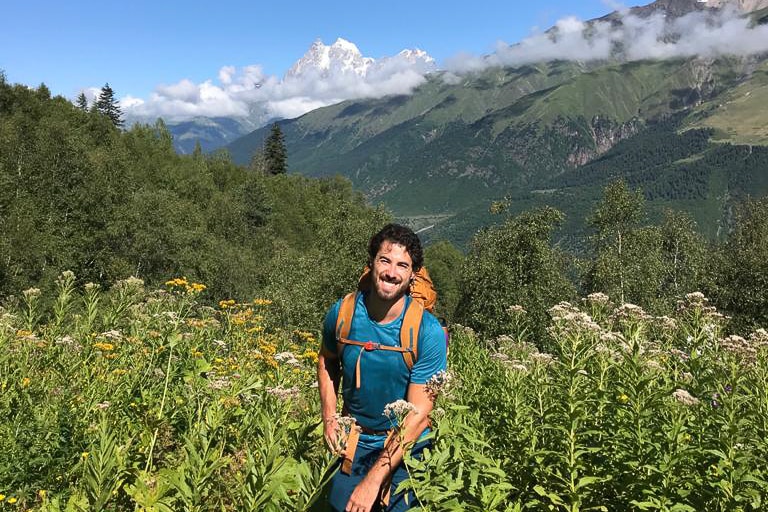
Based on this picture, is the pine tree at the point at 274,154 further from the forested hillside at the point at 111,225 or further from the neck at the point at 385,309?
the neck at the point at 385,309

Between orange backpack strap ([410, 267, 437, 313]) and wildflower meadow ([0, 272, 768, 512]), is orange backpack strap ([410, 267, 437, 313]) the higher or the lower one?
the higher one

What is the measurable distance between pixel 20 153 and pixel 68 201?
7013 mm

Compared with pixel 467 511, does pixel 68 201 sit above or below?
above

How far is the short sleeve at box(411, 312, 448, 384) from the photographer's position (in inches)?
140

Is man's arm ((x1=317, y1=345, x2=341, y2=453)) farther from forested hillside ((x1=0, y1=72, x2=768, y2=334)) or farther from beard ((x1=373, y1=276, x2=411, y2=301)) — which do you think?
forested hillside ((x1=0, y1=72, x2=768, y2=334))

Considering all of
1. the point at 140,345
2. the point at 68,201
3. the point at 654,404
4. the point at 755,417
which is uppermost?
the point at 68,201

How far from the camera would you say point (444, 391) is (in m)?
3.39

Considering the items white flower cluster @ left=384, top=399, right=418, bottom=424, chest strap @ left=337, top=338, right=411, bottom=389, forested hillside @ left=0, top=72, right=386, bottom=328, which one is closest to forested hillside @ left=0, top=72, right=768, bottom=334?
forested hillside @ left=0, top=72, right=386, bottom=328

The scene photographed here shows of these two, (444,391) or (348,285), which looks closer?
(444,391)

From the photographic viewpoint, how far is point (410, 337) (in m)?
3.52

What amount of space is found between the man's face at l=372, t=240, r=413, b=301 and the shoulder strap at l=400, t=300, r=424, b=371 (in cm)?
19

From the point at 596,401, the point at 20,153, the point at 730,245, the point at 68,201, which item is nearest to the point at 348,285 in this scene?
the point at 596,401

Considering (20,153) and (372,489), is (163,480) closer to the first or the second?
(372,489)

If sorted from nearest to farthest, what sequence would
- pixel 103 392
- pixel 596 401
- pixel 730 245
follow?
pixel 596 401
pixel 103 392
pixel 730 245
